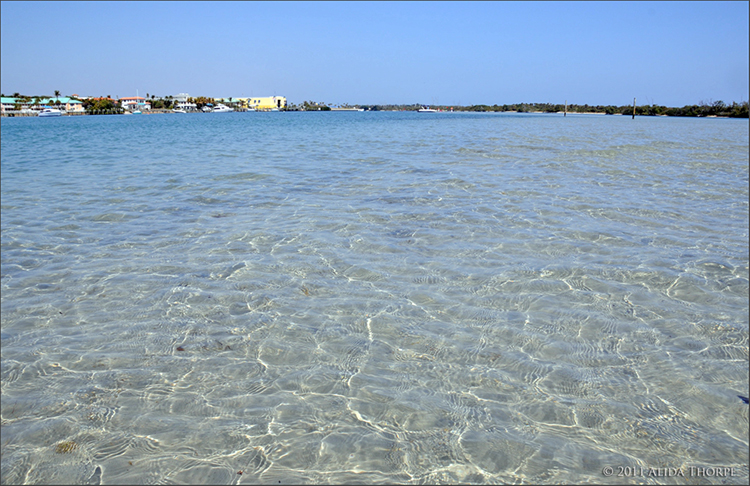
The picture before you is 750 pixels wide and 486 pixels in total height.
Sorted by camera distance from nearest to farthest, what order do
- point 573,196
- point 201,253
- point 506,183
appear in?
point 201,253, point 573,196, point 506,183

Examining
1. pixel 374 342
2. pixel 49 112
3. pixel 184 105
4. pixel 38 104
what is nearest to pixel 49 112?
pixel 49 112

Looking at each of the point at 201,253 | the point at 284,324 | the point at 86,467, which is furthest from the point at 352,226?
the point at 86,467

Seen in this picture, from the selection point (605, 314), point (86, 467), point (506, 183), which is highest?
point (506, 183)

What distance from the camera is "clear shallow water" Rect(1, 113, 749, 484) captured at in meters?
2.87

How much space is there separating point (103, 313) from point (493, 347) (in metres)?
3.82

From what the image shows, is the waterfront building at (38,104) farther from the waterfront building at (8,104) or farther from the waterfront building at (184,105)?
the waterfront building at (184,105)

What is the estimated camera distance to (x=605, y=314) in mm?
4605

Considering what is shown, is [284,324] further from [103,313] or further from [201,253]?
[201,253]

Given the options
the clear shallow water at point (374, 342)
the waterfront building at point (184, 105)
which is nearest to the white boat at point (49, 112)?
the waterfront building at point (184, 105)

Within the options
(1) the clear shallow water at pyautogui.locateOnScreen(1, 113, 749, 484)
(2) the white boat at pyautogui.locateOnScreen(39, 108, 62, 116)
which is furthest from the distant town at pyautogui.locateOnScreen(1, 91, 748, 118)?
(1) the clear shallow water at pyautogui.locateOnScreen(1, 113, 749, 484)

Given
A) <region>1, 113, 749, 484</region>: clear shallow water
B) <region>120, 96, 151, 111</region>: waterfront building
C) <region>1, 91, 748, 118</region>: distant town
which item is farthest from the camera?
<region>120, 96, 151, 111</region>: waterfront building

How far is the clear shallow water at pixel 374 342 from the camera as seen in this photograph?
287 cm

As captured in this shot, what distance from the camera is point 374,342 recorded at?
4.14 meters

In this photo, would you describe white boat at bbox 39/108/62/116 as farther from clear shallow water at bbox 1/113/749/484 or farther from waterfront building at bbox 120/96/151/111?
clear shallow water at bbox 1/113/749/484
